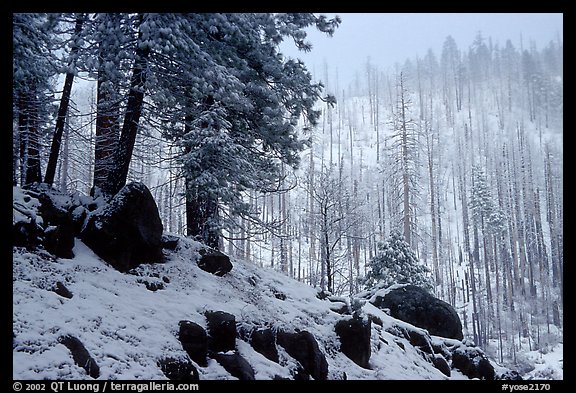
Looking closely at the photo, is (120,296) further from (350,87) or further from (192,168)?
(350,87)

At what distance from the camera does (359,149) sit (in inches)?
2904

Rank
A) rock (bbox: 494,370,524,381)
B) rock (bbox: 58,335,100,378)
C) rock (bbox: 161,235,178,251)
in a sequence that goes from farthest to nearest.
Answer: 1. rock (bbox: 494,370,524,381)
2. rock (bbox: 161,235,178,251)
3. rock (bbox: 58,335,100,378)

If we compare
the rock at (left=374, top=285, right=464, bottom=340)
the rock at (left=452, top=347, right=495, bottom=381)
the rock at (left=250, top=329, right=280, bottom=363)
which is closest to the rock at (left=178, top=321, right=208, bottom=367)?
the rock at (left=250, top=329, right=280, bottom=363)

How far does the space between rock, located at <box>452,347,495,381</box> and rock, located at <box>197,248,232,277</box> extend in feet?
25.5

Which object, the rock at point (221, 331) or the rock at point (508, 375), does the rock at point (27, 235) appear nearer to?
the rock at point (221, 331)

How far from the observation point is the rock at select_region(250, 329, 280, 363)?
6.88 metres

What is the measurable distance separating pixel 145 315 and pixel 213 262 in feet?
8.92

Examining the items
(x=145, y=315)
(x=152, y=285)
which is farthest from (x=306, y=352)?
(x=152, y=285)

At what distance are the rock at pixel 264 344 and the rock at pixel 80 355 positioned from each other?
296 centimetres

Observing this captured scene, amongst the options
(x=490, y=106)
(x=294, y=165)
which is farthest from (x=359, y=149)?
(x=294, y=165)

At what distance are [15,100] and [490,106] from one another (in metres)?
94.3

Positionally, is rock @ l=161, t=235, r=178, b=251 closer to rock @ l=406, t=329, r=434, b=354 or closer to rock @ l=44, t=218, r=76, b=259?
rock @ l=44, t=218, r=76, b=259

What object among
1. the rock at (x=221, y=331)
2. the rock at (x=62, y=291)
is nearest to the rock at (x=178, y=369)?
the rock at (x=221, y=331)

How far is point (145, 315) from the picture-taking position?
613 cm
